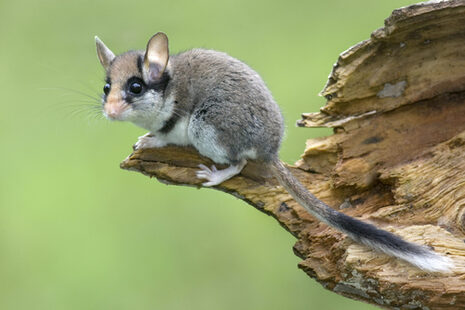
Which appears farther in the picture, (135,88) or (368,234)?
(135,88)

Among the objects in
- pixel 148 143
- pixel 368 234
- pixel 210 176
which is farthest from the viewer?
pixel 148 143

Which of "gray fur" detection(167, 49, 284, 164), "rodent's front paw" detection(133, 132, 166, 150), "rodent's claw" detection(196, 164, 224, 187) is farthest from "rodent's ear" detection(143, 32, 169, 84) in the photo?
"rodent's claw" detection(196, 164, 224, 187)

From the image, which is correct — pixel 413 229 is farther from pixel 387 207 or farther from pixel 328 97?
pixel 328 97

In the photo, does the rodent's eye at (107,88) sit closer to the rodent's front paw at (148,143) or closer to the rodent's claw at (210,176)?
the rodent's front paw at (148,143)

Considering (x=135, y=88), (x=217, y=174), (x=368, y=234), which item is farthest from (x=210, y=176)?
(x=368, y=234)

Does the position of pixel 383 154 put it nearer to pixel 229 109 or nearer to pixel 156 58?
pixel 229 109

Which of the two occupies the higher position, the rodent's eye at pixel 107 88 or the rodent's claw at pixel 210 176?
the rodent's eye at pixel 107 88

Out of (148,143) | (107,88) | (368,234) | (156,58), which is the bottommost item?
(368,234)

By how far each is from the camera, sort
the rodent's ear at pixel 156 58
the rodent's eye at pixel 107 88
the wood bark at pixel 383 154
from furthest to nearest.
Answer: the rodent's eye at pixel 107 88, the rodent's ear at pixel 156 58, the wood bark at pixel 383 154

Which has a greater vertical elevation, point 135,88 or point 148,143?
point 135,88

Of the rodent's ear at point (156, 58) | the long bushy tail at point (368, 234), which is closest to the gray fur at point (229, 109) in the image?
the rodent's ear at point (156, 58)
